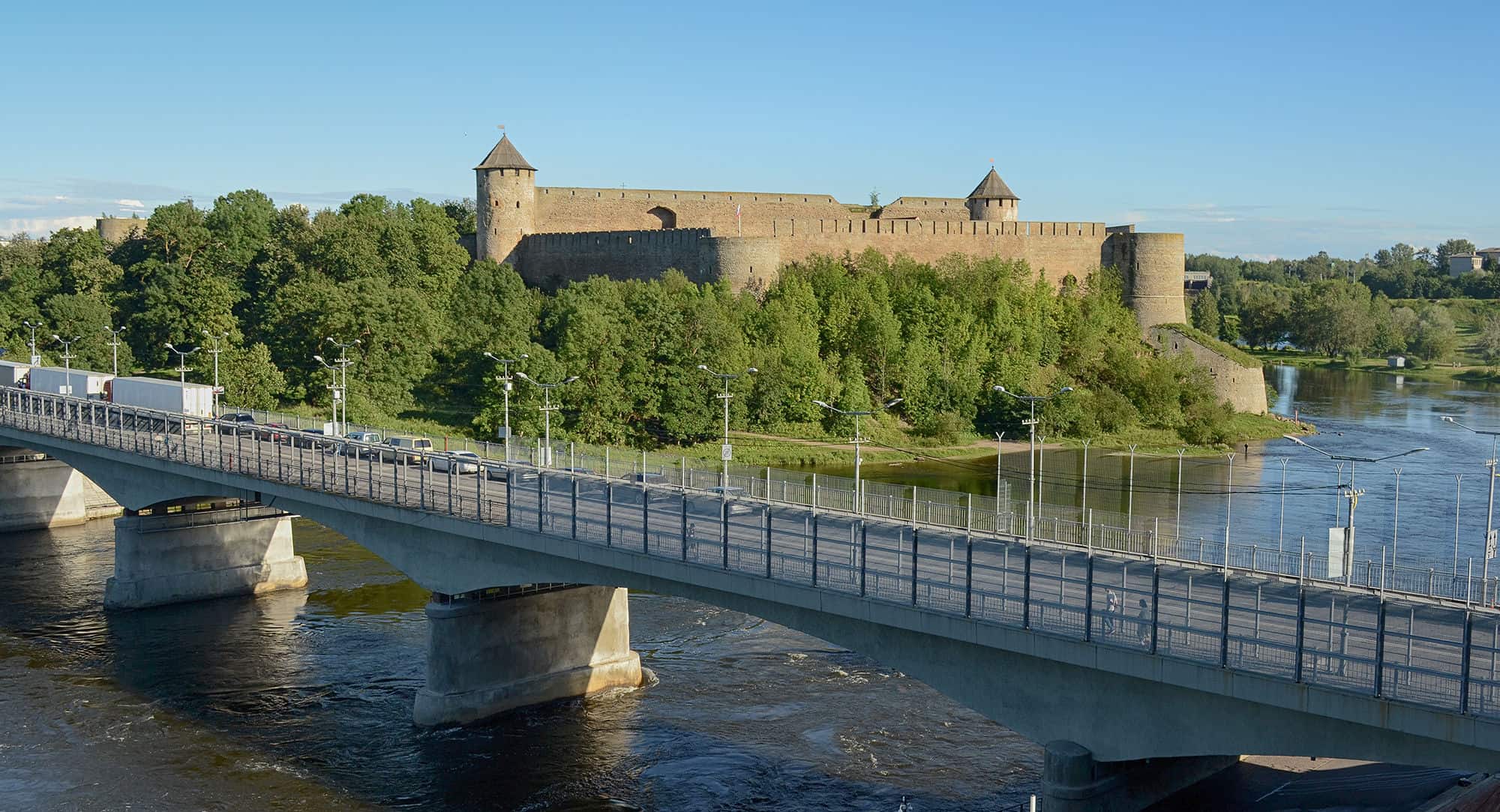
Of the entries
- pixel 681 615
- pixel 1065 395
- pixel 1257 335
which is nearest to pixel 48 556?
pixel 681 615

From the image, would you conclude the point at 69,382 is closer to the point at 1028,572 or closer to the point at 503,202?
the point at 503,202

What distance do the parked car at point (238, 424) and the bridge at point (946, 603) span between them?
1.98ft

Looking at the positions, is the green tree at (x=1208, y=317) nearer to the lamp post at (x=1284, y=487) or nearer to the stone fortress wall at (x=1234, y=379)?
the stone fortress wall at (x=1234, y=379)

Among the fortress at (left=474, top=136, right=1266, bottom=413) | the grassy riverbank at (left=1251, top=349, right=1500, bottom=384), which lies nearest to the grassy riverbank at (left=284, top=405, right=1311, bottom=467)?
the fortress at (left=474, top=136, right=1266, bottom=413)

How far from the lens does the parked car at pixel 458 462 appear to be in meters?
33.2

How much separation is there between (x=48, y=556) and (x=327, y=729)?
24733mm

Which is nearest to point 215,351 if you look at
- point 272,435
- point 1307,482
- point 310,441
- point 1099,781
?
point 272,435

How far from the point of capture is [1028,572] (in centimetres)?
2142

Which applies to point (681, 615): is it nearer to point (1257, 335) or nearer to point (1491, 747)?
point (1491, 747)

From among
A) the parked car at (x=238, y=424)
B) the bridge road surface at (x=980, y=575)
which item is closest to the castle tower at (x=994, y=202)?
the parked car at (x=238, y=424)

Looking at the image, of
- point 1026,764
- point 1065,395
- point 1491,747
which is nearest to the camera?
point 1491,747

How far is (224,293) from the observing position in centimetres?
8325

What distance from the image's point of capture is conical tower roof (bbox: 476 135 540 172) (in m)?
88.5

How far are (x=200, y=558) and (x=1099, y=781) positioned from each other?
104 feet
